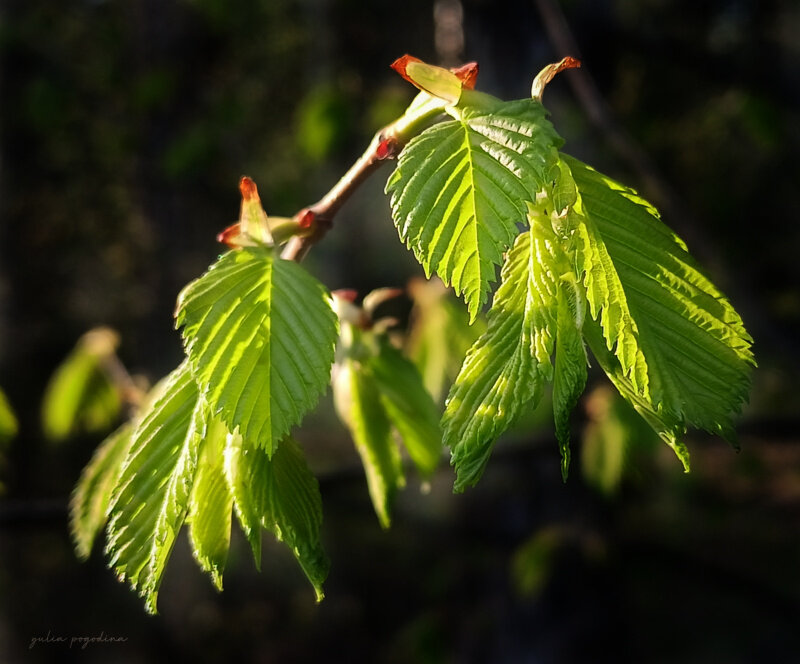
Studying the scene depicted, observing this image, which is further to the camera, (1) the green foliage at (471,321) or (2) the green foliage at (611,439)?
(2) the green foliage at (611,439)

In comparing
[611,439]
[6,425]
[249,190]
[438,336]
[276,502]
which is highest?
[249,190]

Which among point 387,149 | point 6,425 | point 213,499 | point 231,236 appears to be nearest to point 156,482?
point 213,499

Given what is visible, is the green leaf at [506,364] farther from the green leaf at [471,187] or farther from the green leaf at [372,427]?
the green leaf at [372,427]

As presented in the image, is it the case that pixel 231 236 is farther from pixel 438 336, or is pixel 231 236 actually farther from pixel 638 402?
pixel 438 336

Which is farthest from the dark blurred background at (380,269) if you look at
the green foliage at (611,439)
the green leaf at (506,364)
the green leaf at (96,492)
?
the green leaf at (506,364)

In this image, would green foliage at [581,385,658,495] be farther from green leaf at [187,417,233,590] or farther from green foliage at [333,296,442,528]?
green leaf at [187,417,233,590]
